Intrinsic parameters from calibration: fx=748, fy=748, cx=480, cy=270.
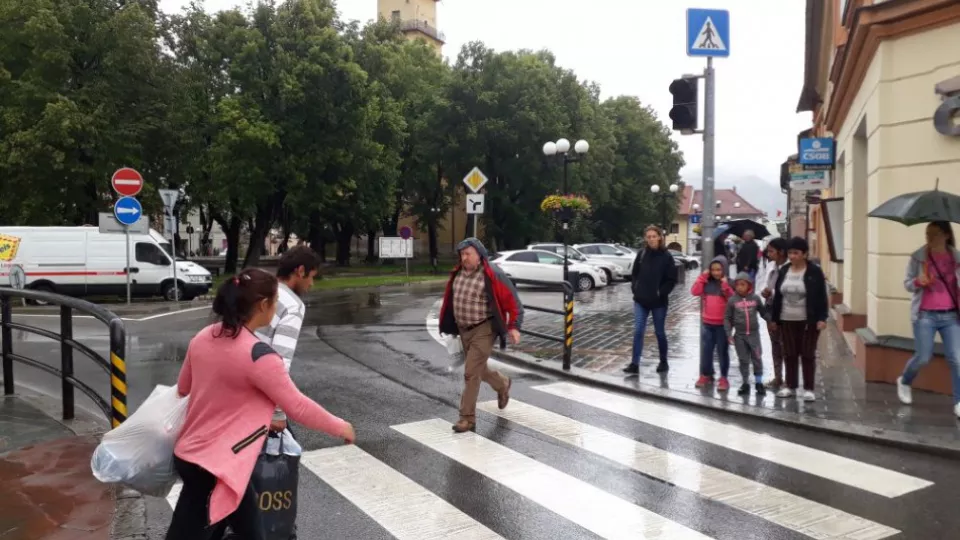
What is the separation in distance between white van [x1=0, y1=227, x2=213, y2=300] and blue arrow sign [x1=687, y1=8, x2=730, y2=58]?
56.7 ft

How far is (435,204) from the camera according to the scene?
151ft

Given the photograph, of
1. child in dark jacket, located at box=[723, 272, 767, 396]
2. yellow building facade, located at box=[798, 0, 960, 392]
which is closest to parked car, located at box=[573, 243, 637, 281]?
yellow building facade, located at box=[798, 0, 960, 392]

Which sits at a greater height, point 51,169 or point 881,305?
point 51,169

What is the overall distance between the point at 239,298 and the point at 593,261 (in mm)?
27692

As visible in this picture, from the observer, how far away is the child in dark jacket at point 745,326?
814cm

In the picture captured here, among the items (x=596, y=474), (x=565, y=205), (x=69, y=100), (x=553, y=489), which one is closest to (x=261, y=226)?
(x=69, y=100)

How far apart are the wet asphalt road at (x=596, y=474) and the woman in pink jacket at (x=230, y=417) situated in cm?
150

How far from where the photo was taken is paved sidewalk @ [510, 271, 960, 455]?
673 cm

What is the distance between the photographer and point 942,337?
718 centimetres

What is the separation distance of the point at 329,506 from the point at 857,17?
8.06m

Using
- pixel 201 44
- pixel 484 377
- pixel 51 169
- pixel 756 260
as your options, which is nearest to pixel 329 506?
pixel 484 377

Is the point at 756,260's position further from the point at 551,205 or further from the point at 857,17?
the point at 551,205

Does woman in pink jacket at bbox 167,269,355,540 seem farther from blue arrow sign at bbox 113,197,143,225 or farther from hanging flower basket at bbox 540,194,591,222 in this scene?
hanging flower basket at bbox 540,194,591,222

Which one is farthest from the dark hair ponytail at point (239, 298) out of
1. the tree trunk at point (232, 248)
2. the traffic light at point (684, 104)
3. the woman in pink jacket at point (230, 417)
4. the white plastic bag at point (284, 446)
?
the tree trunk at point (232, 248)
